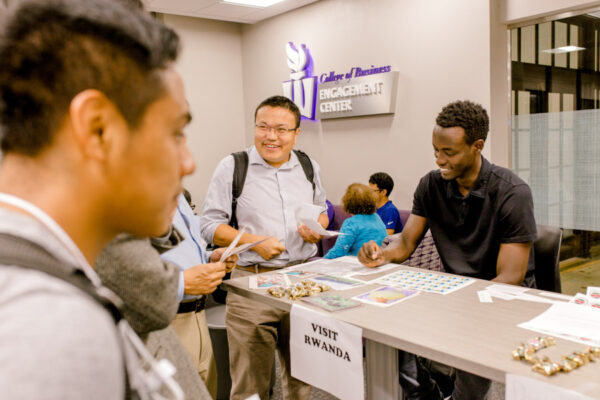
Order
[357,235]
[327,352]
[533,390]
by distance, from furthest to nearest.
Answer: [357,235], [327,352], [533,390]

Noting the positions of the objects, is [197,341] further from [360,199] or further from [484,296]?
[360,199]

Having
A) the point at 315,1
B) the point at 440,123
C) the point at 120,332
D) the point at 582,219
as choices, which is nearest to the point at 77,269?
the point at 120,332

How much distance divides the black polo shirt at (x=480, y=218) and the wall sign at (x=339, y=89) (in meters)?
2.78

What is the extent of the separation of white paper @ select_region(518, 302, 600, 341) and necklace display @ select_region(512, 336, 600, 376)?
4.4 inches

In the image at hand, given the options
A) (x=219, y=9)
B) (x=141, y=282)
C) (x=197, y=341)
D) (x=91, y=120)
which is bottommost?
(x=197, y=341)

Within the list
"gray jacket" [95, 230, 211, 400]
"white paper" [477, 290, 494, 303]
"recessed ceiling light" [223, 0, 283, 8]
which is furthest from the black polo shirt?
"recessed ceiling light" [223, 0, 283, 8]

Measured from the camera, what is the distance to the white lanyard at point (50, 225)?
46 centimetres

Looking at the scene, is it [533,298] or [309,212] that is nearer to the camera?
[533,298]

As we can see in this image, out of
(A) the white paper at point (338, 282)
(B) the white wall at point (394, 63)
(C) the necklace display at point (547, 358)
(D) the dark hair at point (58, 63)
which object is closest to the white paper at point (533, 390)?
(C) the necklace display at point (547, 358)

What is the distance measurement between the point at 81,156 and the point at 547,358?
4.02ft

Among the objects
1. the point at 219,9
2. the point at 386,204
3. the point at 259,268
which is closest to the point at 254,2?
the point at 219,9

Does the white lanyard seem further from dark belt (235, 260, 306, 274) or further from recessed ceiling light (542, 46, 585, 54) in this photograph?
recessed ceiling light (542, 46, 585, 54)

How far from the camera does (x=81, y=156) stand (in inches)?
19.1

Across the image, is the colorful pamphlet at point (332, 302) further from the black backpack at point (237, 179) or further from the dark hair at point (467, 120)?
the dark hair at point (467, 120)
